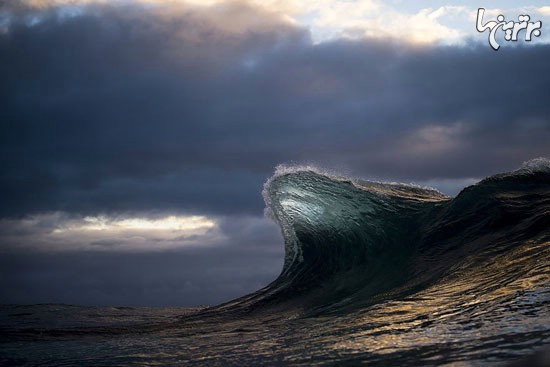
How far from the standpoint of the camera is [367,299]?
8.70 m

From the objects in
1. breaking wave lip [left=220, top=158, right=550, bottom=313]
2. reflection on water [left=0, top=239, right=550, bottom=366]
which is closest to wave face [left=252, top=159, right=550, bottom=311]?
breaking wave lip [left=220, top=158, right=550, bottom=313]

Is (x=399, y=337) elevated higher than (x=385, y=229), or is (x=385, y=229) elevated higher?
(x=385, y=229)

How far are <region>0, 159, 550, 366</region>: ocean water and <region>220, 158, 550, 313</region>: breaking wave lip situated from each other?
4 cm

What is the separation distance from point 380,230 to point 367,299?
4139mm

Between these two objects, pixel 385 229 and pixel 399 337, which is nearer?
pixel 399 337

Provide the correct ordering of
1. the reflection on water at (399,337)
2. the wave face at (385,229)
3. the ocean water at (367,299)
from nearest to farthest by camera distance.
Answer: the reflection on water at (399,337)
the ocean water at (367,299)
the wave face at (385,229)

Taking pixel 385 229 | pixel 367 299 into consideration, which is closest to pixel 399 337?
pixel 367 299

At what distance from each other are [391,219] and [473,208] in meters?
2.11

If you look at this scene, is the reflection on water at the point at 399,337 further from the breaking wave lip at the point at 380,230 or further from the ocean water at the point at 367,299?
the breaking wave lip at the point at 380,230

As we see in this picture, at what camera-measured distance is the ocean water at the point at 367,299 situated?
437 cm

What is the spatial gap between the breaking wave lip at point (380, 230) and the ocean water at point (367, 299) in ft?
0.12

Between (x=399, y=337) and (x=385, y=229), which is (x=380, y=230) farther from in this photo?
(x=399, y=337)

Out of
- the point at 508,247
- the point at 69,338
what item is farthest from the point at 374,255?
the point at 69,338

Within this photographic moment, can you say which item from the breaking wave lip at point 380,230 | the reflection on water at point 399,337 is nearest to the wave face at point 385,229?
the breaking wave lip at point 380,230
